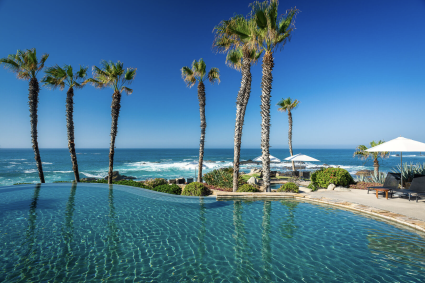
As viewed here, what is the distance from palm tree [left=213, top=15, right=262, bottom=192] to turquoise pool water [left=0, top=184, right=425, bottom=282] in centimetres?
508

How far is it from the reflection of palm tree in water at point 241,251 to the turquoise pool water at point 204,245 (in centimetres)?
2

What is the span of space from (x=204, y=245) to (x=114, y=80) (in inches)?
610

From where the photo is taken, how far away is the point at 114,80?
16625 mm

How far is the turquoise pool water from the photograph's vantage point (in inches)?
177

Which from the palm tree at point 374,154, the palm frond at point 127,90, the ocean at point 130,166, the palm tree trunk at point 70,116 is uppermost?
the palm frond at point 127,90

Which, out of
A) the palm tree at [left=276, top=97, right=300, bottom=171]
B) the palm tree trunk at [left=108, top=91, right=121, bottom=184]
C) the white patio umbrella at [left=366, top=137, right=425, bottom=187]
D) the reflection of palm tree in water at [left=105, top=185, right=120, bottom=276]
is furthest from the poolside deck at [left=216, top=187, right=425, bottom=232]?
the palm tree at [left=276, top=97, right=300, bottom=171]

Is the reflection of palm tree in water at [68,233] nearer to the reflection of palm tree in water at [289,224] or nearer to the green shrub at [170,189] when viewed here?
the green shrub at [170,189]

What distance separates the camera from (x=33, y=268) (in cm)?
466

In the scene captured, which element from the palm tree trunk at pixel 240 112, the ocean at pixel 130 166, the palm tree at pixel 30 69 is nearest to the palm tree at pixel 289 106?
the ocean at pixel 130 166

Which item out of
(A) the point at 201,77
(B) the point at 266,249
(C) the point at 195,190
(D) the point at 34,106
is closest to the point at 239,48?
(A) the point at 201,77

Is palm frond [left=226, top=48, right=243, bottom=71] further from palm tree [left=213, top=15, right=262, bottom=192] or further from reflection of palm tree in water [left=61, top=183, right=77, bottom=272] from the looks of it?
reflection of palm tree in water [left=61, top=183, right=77, bottom=272]

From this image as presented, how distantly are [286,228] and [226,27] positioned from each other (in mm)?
11784

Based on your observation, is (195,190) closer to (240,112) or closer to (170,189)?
(170,189)

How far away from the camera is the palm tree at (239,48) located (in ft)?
39.8
